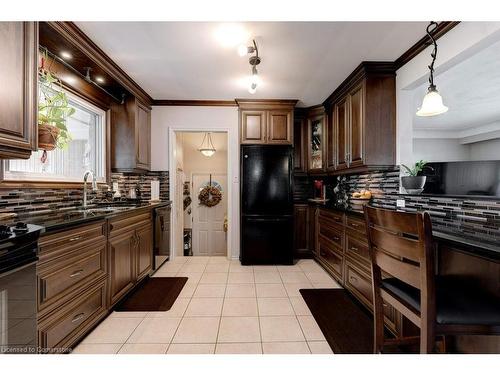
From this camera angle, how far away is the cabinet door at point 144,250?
9.10 feet

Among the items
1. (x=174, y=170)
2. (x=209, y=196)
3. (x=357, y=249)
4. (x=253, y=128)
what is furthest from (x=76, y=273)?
(x=209, y=196)

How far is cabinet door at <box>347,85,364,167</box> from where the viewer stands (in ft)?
9.28

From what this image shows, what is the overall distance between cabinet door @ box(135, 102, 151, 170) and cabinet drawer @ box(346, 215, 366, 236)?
2.79 metres

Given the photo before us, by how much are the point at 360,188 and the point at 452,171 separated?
1.37m

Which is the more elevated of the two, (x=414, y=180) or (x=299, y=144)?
(x=299, y=144)

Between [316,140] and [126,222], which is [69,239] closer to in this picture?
[126,222]

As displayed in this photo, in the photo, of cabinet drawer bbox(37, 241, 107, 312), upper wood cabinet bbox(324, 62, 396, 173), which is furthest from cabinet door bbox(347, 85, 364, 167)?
cabinet drawer bbox(37, 241, 107, 312)

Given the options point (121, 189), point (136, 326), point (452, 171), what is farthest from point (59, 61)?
point (452, 171)

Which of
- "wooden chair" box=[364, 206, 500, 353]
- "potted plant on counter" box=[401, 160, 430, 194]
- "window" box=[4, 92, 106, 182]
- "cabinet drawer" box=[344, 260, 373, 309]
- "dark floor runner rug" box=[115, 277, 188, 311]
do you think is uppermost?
"window" box=[4, 92, 106, 182]

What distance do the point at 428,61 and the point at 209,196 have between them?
4.82 m

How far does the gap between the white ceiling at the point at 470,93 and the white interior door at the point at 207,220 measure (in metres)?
4.31

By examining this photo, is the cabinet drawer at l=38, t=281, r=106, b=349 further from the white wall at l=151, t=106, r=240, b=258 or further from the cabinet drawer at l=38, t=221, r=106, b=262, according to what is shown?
the white wall at l=151, t=106, r=240, b=258

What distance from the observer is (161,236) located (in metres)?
3.53
